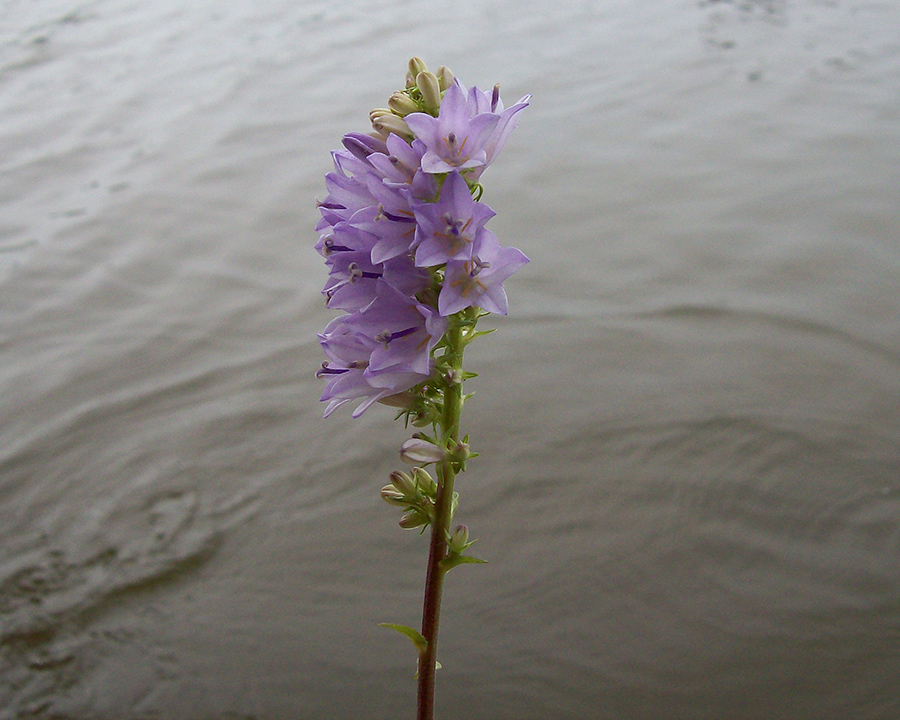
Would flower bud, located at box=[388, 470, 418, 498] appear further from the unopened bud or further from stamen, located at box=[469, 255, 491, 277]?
stamen, located at box=[469, 255, 491, 277]

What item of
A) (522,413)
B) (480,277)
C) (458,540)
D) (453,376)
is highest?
(480,277)

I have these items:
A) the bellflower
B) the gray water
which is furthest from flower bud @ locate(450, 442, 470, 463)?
the gray water

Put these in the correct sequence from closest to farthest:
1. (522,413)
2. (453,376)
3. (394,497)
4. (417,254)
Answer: (417,254) < (453,376) < (394,497) < (522,413)

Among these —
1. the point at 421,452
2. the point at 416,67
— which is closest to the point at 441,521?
the point at 421,452

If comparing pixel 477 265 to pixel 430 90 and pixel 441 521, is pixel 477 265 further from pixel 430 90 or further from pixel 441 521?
pixel 441 521

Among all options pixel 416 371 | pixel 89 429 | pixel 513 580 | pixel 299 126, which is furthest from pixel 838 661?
pixel 299 126

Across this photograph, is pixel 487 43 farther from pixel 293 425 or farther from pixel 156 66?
pixel 293 425
